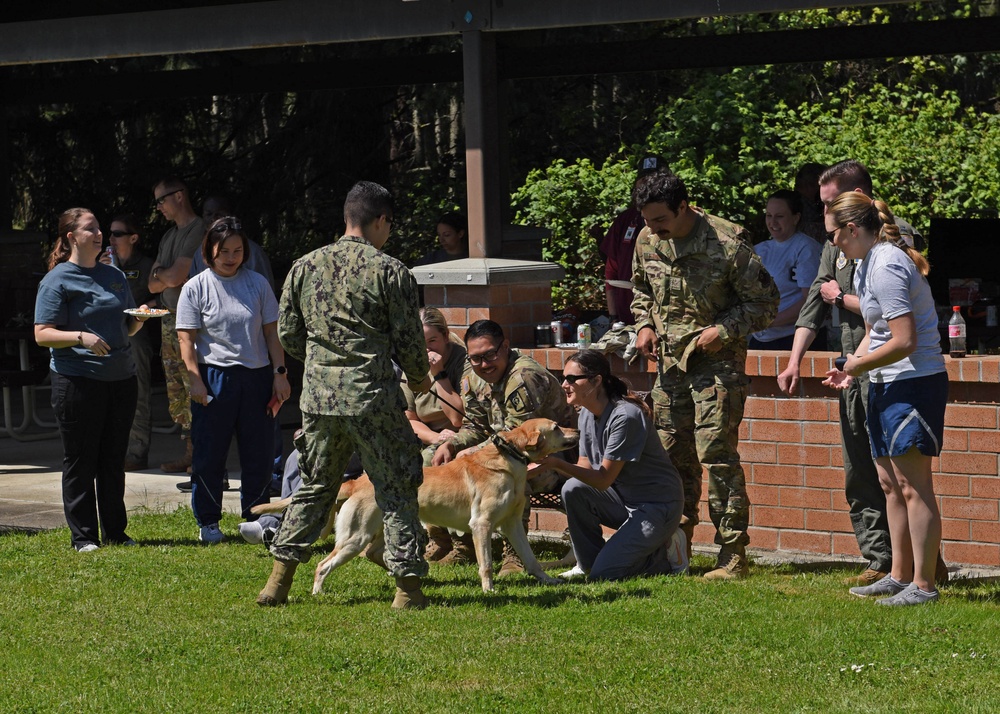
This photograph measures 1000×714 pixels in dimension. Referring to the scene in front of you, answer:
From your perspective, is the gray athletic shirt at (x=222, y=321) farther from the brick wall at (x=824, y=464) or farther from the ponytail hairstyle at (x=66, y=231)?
the brick wall at (x=824, y=464)

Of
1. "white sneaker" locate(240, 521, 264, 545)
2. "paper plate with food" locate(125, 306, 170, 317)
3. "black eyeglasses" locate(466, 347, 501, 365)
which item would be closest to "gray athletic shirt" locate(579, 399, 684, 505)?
"black eyeglasses" locate(466, 347, 501, 365)

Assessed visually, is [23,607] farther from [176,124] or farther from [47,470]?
[176,124]

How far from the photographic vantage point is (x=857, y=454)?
638cm

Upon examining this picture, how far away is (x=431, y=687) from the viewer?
4809 mm

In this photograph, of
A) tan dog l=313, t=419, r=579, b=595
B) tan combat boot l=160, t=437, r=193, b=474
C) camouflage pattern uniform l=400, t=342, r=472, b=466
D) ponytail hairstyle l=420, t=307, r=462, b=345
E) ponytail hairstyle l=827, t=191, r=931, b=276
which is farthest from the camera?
tan combat boot l=160, t=437, r=193, b=474

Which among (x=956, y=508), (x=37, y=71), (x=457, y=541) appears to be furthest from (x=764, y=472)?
(x=37, y=71)

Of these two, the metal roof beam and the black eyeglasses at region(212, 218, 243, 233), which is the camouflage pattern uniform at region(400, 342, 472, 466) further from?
the metal roof beam

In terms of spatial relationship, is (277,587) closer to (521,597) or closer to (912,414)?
(521,597)

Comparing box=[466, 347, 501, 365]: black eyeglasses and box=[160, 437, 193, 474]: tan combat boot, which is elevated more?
box=[466, 347, 501, 365]: black eyeglasses

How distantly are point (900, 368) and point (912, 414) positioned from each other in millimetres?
200

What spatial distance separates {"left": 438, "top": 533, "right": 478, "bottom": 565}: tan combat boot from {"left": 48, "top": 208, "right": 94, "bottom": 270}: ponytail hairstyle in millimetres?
2506

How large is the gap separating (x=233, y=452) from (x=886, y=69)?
11556 mm

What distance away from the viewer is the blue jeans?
7477 millimetres

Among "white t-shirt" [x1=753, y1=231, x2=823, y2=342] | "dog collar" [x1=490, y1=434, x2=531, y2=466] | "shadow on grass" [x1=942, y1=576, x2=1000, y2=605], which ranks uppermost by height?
"white t-shirt" [x1=753, y1=231, x2=823, y2=342]
